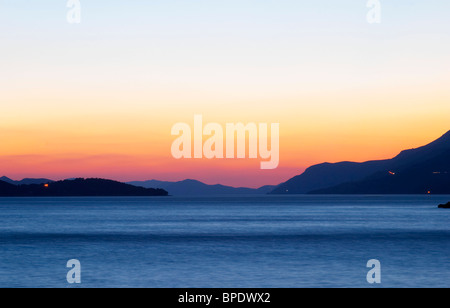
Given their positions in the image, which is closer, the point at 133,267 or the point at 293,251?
the point at 133,267

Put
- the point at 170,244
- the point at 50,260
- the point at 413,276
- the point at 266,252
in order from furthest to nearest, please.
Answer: the point at 170,244
the point at 266,252
the point at 50,260
the point at 413,276

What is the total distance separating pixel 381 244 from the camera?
77.2 m

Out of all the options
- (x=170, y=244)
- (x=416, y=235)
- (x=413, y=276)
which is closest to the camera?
(x=413, y=276)

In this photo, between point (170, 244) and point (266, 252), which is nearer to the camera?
point (266, 252)
